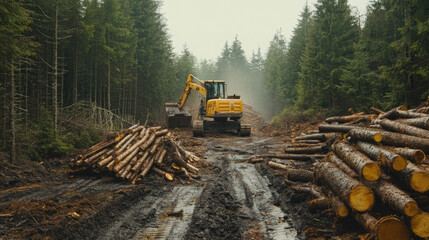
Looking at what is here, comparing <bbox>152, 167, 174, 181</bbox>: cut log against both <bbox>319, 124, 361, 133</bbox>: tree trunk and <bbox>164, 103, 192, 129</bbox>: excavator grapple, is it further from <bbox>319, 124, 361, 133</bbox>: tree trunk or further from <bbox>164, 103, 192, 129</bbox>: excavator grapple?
<bbox>164, 103, 192, 129</bbox>: excavator grapple

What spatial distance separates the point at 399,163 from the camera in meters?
4.39

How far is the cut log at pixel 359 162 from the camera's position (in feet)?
15.0

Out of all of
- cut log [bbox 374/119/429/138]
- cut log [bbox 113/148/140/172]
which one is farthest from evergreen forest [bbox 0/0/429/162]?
cut log [bbox 374/119/429/138]

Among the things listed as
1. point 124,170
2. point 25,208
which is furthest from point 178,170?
point 25,208

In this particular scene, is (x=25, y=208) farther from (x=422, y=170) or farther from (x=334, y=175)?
(x=422, y=170)

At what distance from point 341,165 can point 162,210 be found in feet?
13.5

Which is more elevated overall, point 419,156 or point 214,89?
point 214,89

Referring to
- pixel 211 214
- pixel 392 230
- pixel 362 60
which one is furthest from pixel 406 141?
pixel 362 60

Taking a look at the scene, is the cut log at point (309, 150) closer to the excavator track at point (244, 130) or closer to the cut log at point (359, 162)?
the cut log at point (359, 162)

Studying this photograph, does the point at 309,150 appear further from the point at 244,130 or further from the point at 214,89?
the point at 214,89

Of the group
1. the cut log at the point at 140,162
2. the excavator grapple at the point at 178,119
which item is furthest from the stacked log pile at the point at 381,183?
the excavator grapple at the point at 178,119

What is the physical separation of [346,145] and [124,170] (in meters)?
6.52

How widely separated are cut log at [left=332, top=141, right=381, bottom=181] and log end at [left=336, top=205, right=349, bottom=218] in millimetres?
635

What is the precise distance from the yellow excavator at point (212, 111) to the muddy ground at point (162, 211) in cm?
1107
